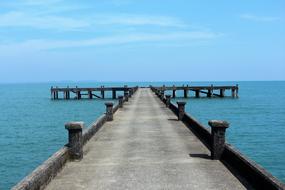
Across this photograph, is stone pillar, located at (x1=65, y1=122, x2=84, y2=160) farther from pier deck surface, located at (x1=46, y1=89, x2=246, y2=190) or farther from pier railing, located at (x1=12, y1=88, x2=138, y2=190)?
pier deck surface, located at (x1=46, y1=89, x2=246, y2=190)

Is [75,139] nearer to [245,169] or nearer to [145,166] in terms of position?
[145,166]

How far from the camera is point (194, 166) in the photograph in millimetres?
13109

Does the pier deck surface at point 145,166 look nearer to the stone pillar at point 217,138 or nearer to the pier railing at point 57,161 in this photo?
the pier railing at point 57,161

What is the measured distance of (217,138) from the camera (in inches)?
549

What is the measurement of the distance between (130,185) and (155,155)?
4035 mm

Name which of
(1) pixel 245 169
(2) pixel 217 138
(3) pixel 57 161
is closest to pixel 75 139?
(3) pixel 57 161

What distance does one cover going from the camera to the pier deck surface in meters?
11.1

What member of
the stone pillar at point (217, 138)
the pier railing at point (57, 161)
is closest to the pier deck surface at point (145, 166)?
the pier railing at point (57, 161)

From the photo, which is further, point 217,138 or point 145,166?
point 217,138

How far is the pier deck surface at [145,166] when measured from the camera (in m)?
11.1

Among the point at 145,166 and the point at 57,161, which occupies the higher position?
the point at 57,161

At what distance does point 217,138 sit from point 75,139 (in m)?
4.29

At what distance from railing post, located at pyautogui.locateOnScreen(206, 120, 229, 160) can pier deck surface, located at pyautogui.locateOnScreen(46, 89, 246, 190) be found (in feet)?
1.03

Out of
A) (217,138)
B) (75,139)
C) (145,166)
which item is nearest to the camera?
(145,166)
